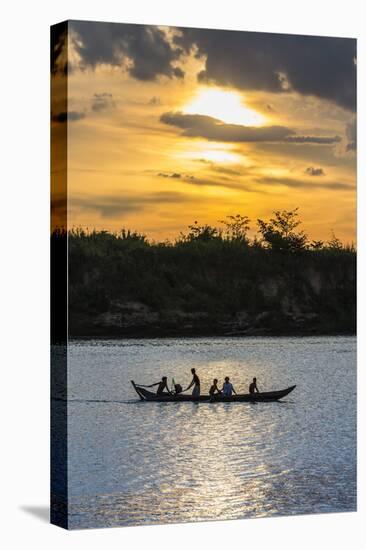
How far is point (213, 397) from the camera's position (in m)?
18.8

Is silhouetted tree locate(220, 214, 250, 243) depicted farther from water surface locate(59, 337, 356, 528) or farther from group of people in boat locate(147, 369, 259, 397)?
group of people in boat locate(147, 369, 259, 397)

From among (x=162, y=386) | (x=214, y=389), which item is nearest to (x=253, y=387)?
(x=214, y=389)

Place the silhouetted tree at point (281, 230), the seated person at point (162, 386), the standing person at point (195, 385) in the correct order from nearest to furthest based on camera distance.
→ the seated person at point (162, 386) < the standing person at point (195, 385) < the silhouetted tree at point (281, 230)

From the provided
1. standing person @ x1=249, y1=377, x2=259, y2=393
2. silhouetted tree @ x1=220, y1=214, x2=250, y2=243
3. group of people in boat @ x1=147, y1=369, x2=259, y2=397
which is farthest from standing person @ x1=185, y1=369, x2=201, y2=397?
silhouetted tree @ x1=220, y1=214, x2=250, y2=243

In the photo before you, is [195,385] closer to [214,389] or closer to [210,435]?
[214,389]

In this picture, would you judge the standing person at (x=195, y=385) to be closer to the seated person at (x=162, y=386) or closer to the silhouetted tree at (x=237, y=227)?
the seated person at (x=162, y=386)

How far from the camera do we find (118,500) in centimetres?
1792

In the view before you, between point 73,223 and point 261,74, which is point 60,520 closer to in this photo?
point 73,223

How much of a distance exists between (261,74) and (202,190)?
156cm

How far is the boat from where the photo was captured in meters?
18.4

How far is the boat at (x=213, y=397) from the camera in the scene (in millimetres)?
18406

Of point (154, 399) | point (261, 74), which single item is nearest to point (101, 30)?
point (261, 74)

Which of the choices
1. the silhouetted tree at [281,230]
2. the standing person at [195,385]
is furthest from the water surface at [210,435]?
the silhouetted tree at [281,230]

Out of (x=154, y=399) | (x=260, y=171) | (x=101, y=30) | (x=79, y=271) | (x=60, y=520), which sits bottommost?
(x=60, y=520)
